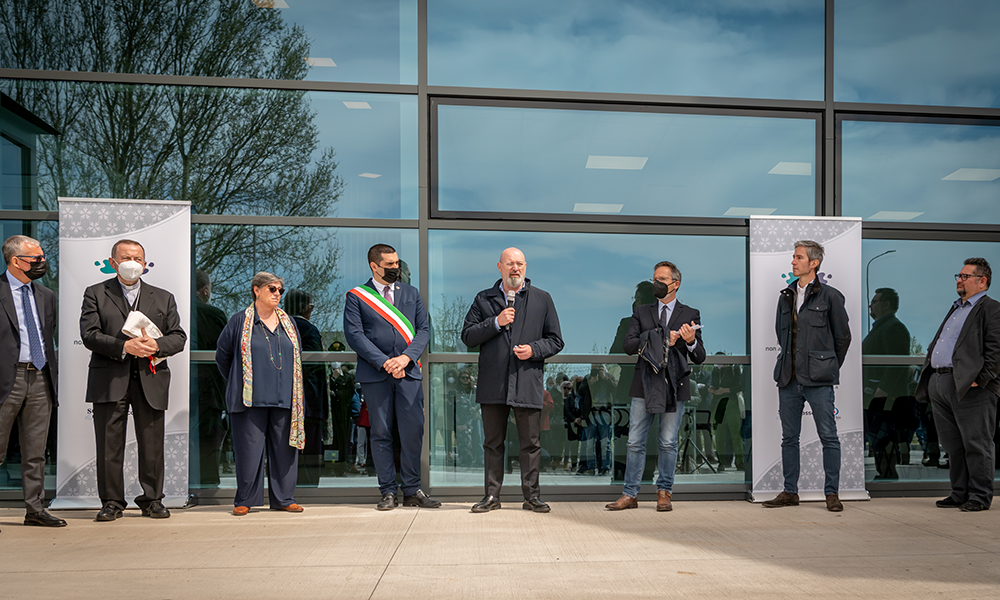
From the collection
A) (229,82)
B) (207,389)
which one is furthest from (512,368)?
(229,82)

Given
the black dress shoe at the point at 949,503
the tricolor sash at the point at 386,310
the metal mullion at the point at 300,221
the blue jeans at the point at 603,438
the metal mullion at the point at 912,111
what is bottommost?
the black dress shoe at the point at 949,503

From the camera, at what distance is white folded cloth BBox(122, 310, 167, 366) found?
15.8 feet

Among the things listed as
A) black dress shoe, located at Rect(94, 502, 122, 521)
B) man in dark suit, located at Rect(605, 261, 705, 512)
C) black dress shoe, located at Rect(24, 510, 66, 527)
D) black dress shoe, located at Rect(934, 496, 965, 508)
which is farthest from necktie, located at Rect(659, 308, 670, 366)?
black dress shoe, located at Rect(24, 510, 66, 527)

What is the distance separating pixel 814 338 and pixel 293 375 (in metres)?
3.75

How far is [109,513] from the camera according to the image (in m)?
4.81

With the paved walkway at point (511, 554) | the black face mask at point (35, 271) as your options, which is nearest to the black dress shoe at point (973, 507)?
the paved walkway at point (511, 554)

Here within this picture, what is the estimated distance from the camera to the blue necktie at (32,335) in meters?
4.68

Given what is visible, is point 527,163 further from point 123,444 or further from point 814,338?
point 123,444

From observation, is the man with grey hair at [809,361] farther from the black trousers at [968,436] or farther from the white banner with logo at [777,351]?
the black trousers at [968,436]

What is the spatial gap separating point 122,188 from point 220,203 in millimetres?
753

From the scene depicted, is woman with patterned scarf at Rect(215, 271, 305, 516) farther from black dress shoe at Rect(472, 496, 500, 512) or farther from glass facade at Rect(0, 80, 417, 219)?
black dress shoe at Rect(472, 496, 500, 512)

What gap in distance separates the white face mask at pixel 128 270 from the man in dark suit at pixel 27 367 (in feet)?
1.52

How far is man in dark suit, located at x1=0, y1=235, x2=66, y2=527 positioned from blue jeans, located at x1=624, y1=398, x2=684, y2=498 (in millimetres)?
3806

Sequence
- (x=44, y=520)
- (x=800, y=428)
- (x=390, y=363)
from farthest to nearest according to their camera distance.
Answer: (x=800, y=428) < (x=390, y=363) < (x=44, y=520)
